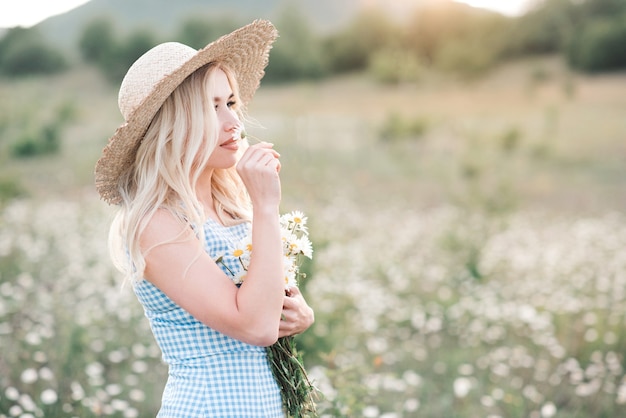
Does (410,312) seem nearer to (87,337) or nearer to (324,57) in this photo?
(87,337)

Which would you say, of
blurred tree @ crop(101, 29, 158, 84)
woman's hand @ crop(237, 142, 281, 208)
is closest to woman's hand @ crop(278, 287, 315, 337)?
woman's hand @ crop(237, 142, 281, 208)

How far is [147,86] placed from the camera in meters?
1.68

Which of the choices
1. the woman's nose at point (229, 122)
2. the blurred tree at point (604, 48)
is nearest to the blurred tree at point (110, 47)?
the blurred tree at point (604, 48)

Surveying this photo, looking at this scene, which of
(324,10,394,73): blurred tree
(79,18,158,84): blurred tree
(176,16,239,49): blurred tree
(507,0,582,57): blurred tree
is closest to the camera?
(79,18,158,84): blurred tree

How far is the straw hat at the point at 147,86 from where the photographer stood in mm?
1647

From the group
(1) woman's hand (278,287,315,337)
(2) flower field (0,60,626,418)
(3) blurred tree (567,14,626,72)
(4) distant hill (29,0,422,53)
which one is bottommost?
(4) distant hill (29,0,422,53)

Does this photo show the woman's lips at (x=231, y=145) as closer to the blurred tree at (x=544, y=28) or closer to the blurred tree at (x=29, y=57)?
the blurred tree at (x=29, y=57)

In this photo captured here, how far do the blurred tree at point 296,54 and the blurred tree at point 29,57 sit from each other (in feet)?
35.8

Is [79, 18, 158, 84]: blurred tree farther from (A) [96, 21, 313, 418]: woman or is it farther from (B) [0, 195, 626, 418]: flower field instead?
(A) [96, 21, 313, 418]: woman

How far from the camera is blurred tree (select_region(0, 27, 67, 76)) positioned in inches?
1312

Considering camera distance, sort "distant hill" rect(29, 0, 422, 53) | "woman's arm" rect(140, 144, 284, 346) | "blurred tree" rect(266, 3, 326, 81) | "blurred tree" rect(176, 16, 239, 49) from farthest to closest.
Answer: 1. "distant hill" rect(29, 0, 422, 53)
2. "blurred tree" rect(176, 16, 239, 49)
3. "blurred tree" rect(266, 3, 326, 81)
4. "woman's arm" rect(140, 144, 284, 346)

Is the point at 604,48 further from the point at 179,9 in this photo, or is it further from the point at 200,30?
the point at 179,9

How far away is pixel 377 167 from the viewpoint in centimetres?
1486

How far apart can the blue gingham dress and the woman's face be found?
0.58 ft
